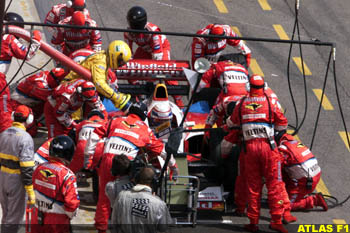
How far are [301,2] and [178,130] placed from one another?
34.6ft

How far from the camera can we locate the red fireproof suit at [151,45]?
15.5m

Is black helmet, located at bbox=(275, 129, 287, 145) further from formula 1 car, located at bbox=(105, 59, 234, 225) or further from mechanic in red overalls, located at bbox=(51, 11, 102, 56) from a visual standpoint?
mechanic in red overalls, located at bbox=(51, 11, 102, 56)

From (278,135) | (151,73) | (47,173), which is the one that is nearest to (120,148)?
(47,173)

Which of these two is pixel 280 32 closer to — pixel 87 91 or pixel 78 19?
pixel 78 19

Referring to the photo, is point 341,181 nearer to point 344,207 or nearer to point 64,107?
point 344,207

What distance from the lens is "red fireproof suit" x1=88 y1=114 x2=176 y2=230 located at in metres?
11.6

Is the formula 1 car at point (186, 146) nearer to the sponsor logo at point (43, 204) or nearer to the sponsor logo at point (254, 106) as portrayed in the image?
the sponsor logo at point (254, 106)

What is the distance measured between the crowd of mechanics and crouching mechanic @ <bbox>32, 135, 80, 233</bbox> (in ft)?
0.04

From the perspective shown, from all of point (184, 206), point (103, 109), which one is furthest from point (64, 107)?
point (184, 206)

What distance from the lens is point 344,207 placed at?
13391 mm

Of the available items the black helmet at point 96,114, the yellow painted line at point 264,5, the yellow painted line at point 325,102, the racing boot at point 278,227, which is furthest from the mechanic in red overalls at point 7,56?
the yellow painted line at point 264,5

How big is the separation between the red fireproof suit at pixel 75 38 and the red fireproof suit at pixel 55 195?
5.48m

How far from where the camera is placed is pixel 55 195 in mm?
10227

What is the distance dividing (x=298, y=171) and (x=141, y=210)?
3.81m
